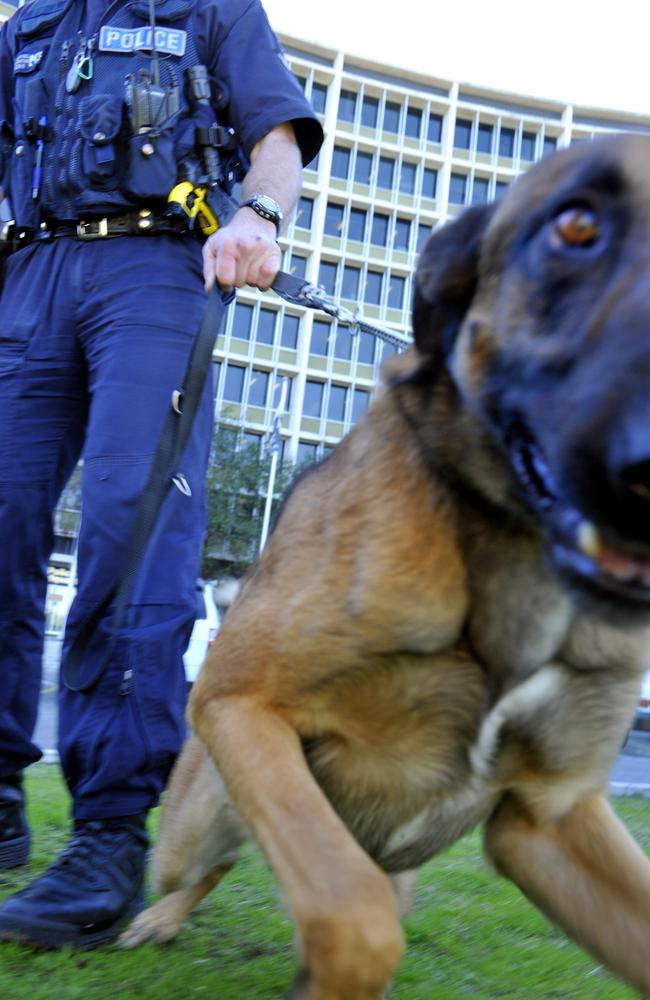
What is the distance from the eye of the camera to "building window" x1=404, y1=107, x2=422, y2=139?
4938cm

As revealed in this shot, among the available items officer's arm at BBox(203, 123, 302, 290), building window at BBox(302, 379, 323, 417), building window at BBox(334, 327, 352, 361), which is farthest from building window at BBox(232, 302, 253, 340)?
officer's arm at BBox(203, 123, 302, 290)

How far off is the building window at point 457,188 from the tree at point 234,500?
18.6 meters

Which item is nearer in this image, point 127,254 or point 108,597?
point 108,597

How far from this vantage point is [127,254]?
124 inches

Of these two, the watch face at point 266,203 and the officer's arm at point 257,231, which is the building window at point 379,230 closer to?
the officer's arm at point 257,231

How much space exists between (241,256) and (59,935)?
6.01 ft

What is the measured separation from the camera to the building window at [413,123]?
162 feet

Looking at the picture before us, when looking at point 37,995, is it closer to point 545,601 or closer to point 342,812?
point 342,812

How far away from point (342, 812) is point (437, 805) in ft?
0.66

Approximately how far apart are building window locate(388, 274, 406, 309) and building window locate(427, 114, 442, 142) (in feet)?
25.3

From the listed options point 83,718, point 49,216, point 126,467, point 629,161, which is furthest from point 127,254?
point 629,161

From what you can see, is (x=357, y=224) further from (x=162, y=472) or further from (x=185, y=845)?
(x=185, y=845)

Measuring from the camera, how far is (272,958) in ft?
9.08

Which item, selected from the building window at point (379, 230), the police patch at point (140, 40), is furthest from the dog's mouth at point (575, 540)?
the building window at point (379, 230)
